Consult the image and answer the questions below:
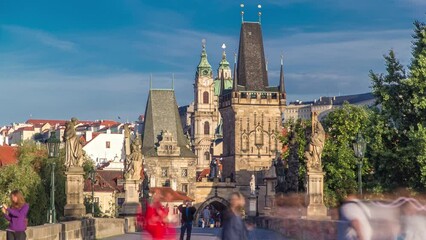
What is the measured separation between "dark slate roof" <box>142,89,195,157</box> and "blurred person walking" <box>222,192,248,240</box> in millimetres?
128130

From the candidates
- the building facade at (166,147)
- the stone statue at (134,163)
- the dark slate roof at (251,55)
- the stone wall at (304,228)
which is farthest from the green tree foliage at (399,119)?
the dark slate roof at (251,55)

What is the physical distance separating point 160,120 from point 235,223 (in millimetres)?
133086

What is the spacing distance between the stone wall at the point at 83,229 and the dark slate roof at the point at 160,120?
104838 millimetres

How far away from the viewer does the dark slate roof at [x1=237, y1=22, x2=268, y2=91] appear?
Answer: 14700 cm

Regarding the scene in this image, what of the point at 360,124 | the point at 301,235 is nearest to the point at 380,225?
the point at 301,235

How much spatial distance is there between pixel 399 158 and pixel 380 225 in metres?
27.1

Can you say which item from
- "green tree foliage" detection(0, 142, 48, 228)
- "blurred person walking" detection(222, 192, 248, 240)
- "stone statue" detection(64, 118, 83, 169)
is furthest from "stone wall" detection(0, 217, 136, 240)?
"green tree foliage" detection(0, 142, 48, 228)

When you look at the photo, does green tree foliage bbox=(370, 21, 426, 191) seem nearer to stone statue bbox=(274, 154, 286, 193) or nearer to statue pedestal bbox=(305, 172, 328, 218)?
stone statue bbox=(274, 154, 286, 193)

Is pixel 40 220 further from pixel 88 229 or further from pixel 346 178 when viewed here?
pixel 88 229

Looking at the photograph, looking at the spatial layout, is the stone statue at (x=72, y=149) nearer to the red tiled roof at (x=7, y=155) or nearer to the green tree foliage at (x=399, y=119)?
the green tree foliage at (x=399, y=119)

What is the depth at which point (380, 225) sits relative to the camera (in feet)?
45.4

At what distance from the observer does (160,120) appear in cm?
14688

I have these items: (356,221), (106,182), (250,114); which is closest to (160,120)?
(250,114)

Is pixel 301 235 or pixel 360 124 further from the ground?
pixel 360 124
